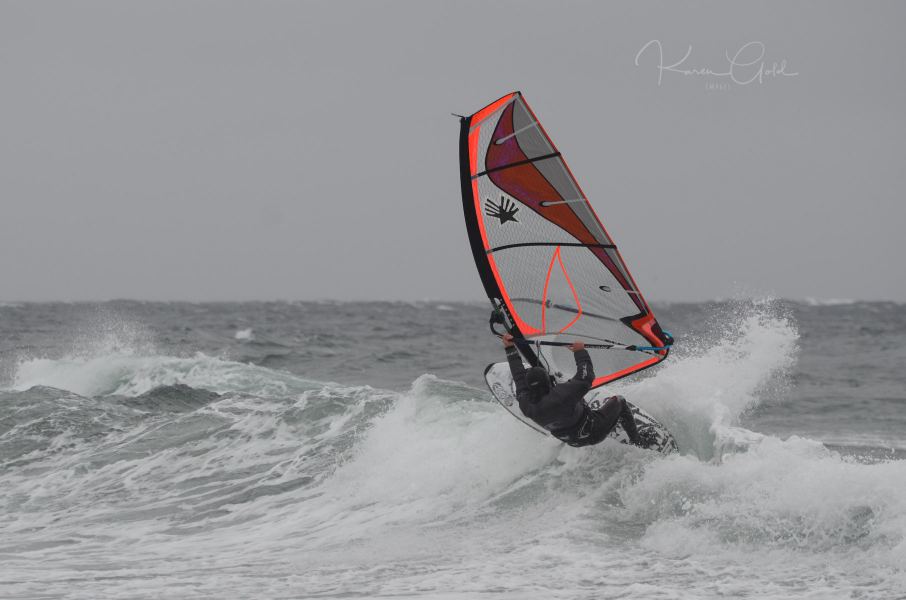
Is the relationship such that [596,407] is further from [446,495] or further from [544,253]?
[446,495]

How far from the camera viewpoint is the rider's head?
6277 millimetres

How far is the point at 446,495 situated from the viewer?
23.7ft

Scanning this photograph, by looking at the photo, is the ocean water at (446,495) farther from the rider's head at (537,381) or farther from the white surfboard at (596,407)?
the rider's head at (537,381)

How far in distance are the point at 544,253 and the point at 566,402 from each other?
1.20 m

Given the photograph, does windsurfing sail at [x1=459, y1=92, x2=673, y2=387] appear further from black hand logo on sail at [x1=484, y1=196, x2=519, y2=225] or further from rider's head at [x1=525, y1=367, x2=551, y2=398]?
rider's head at [x1=525, y1=367, x2=551, y2=398]

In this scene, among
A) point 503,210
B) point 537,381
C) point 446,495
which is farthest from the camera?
point 446,495

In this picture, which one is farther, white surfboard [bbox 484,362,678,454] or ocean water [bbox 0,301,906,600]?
white surfboard [bbox 484,362,678,454]

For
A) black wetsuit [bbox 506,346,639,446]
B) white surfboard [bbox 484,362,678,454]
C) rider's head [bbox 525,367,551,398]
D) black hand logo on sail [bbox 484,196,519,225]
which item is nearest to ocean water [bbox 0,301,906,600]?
white surfboard [bbox 484,362,678,454]

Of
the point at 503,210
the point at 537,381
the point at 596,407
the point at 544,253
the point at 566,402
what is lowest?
the point at 596,407

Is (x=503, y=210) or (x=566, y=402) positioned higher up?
(x=503, y=210)

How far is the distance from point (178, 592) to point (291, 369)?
431 inches

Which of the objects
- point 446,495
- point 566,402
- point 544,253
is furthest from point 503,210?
point 446,495

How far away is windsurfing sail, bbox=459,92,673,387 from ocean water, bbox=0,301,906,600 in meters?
0.88

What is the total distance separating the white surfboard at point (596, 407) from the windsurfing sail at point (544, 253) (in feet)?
0.61
